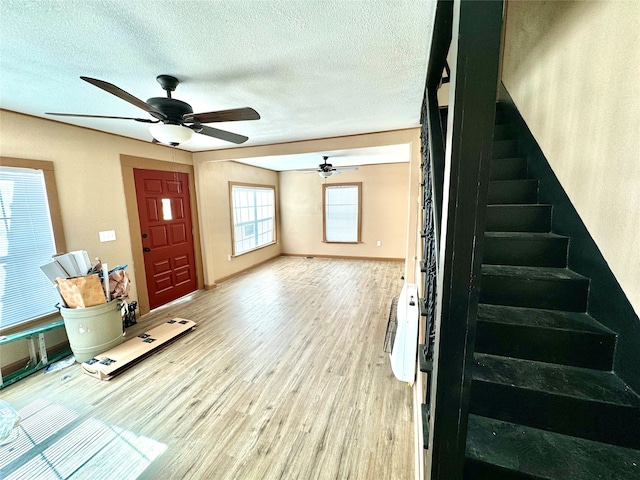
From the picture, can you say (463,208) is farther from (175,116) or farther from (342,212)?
(342,212)

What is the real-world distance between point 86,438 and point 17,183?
2412 millimetres

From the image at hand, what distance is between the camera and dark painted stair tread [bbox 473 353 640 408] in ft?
3.26

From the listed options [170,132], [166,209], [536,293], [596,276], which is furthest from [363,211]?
[596,276]

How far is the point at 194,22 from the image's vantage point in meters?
1.31

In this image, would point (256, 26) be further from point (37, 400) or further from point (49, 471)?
point (37, 400)

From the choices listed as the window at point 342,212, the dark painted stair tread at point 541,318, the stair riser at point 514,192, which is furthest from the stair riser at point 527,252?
the window at point 342,212

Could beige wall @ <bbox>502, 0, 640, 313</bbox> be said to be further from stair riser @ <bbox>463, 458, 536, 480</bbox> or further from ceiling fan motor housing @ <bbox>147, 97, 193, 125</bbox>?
ceiling fan motor housing @ <bbox>147, 97, 193, 125</bbox>

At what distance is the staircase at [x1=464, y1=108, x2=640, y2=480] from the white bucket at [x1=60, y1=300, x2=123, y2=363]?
3.28m

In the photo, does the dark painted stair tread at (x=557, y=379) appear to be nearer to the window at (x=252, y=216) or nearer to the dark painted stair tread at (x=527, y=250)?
the dark painted stair tread at (x=527, y=250)

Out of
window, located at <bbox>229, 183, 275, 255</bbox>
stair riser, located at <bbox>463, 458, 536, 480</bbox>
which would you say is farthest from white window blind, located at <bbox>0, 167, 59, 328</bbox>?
stair riser, located at <bbox>463, 458, 536, 480</bbox>

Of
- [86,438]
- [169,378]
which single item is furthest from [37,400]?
[169,378]

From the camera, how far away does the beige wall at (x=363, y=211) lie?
659 centimetres

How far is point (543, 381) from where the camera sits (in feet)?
3.55

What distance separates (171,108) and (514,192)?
8.31ft
